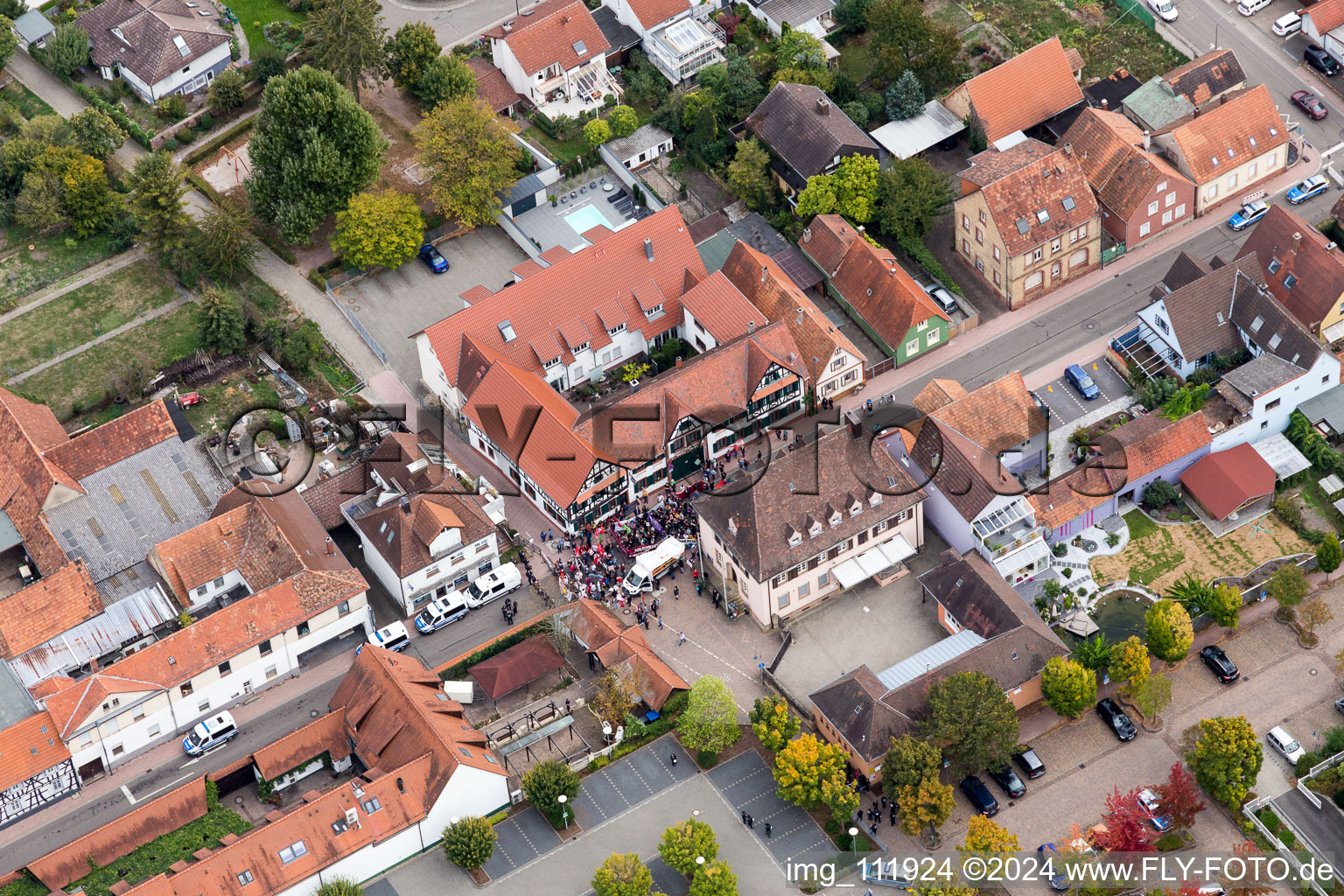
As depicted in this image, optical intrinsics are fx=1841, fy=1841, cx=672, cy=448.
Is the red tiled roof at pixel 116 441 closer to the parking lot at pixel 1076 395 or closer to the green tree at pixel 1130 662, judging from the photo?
the parking lot at pixel 1076 395

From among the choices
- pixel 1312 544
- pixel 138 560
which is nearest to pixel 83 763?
pixel 138 560

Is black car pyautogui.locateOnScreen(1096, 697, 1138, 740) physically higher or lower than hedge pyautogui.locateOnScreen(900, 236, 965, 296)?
lower

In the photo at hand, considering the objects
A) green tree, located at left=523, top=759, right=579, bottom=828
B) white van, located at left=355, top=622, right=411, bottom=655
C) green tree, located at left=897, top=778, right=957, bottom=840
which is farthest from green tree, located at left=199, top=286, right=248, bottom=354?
green tree, located at left=897, top=778, right=957, bottom=840

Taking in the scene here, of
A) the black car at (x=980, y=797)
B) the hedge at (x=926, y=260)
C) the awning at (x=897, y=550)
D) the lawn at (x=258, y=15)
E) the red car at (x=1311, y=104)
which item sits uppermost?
the red car at (x=1311, y=104)

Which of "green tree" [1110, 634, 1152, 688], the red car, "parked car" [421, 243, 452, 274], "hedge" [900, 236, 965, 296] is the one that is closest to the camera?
"green tree" [1110, 634, 1152, 688]

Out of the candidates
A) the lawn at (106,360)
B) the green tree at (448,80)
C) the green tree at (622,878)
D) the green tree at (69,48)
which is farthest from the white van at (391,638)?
the green tree at (69,48)

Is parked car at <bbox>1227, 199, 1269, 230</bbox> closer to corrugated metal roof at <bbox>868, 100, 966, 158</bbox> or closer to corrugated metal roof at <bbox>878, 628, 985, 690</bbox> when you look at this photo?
corrugated metal roof at <bbox>868, 100, 966, 158</bbox>
